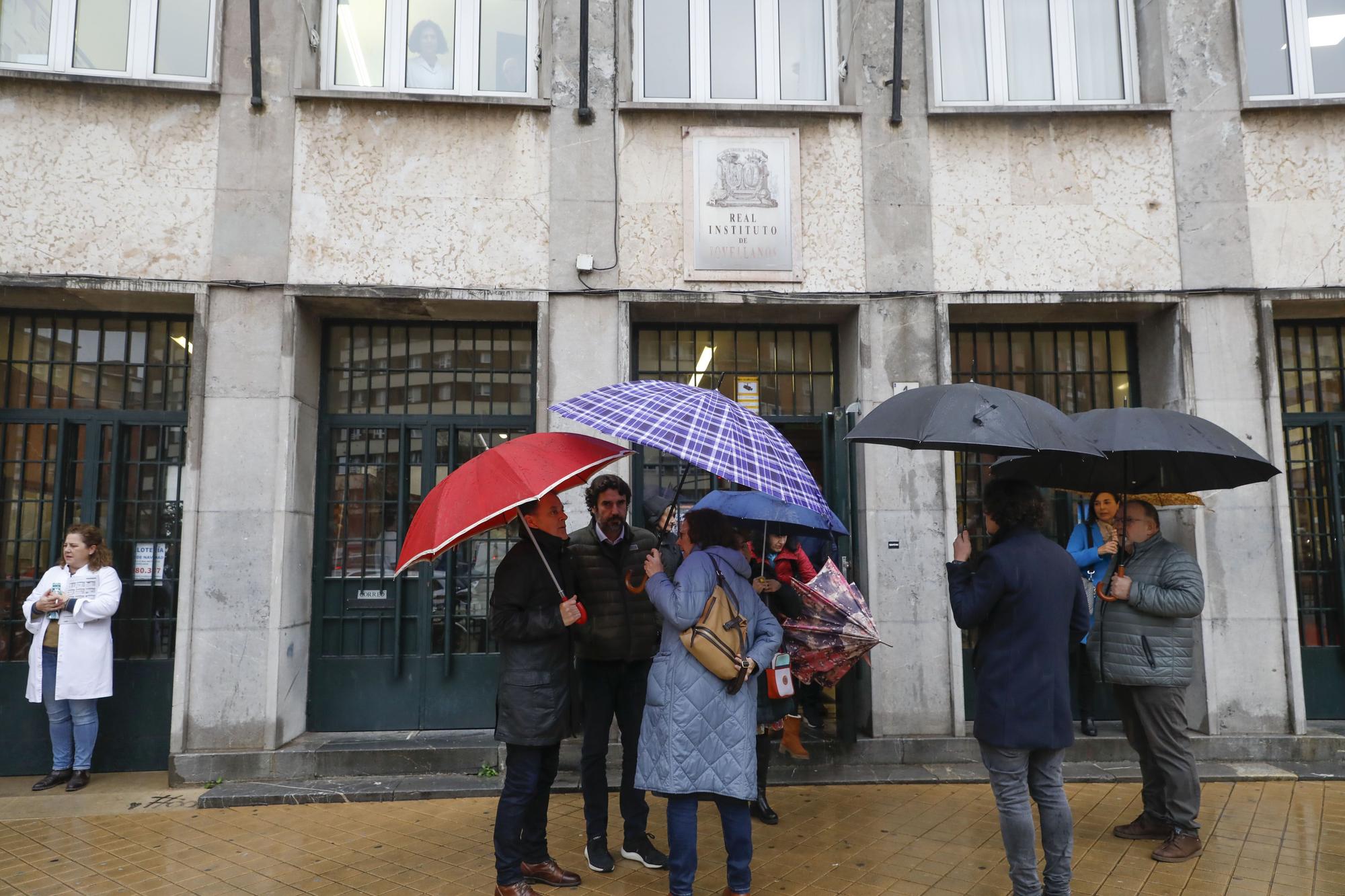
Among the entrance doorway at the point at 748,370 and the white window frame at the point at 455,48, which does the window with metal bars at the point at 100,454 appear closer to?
the white window frame at the point at 455,48

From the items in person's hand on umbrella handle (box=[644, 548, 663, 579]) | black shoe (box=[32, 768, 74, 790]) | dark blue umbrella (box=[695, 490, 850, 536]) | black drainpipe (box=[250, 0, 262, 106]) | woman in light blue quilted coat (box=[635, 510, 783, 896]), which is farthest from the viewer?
black drainpipe (box=[250, 0, 262, 106])

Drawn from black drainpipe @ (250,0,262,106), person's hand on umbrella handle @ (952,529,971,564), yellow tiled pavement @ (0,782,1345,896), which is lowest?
yellow tiled pavement @ (0,782,1345,896)

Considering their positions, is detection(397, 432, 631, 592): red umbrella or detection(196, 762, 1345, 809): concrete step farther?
detection(196, 762, 1345, 809): concrete step

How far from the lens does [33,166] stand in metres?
6.95

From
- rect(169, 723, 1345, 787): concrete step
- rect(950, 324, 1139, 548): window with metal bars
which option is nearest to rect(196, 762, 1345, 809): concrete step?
rect(169, 723, 1345, 787): concrete step

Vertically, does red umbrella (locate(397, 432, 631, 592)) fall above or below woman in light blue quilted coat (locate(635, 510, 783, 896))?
above

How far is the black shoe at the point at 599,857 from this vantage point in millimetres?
4766

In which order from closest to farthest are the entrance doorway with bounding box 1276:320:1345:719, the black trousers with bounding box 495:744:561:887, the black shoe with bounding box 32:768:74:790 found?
the black trousers with bounding box 495:744:561:887, the black shoe with bounding box 32:768:74:790, the entrance doorway with bounding box 1276:320:1345:719

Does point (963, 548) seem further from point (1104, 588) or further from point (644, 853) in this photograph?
A: point (644, 853)

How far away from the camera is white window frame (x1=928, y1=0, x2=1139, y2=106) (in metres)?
7.91

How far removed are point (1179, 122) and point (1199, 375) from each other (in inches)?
87.9

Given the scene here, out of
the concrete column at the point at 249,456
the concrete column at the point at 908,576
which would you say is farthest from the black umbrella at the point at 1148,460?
the concrete column at the point at 249,456

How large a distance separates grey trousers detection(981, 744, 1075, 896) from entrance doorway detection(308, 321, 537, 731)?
174 inches

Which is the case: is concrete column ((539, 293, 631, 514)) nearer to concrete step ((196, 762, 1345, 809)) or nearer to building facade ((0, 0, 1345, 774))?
building facade ((0, 0, 1345, 774))
